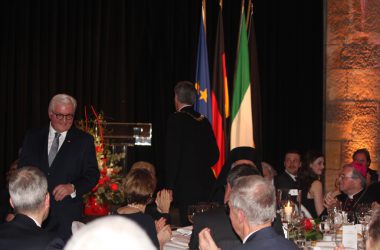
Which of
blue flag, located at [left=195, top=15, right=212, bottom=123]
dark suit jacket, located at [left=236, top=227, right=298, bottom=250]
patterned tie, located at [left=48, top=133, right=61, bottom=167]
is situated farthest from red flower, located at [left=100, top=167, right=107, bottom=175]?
dark suit jacket, located at [left=236, top=227, right=298, bottom=250]

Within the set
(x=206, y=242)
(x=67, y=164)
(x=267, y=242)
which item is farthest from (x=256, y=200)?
(x=67, y=164)

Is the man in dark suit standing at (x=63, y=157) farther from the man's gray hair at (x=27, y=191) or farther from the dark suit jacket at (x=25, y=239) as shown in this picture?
the dark suit jacket at (x=25, y=239)

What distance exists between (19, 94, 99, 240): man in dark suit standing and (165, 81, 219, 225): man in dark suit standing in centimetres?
136

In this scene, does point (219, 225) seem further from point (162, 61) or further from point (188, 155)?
point (162, 61)

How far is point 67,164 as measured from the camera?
16.2 feet

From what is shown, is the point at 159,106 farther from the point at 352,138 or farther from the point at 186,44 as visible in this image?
the point at 352,138

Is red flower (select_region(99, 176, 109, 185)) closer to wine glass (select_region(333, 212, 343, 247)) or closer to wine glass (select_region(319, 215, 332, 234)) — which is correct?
wine glass (select_region(319, 215, 332, 234))

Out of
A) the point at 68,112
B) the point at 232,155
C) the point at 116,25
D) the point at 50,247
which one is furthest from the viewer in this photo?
the point at 116,25

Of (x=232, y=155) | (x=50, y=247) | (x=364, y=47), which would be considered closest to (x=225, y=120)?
(x=364, y=47)

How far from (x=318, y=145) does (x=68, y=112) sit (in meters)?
5.86

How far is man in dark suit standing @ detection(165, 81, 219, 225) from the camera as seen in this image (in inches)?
247

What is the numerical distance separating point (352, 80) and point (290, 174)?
235cm

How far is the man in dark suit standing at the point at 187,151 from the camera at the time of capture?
629cm

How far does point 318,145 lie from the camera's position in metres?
10.1
